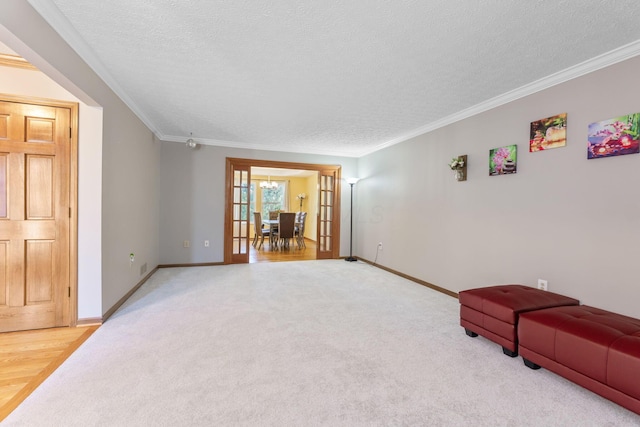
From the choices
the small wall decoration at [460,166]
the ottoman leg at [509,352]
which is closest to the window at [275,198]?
the small wall decoration at [460,166]

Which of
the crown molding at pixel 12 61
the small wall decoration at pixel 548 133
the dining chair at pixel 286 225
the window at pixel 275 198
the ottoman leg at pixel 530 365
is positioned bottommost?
the ottoman leg at pixel 530 365

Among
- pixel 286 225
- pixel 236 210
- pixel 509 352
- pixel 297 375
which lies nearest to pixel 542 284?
pixel 509 352

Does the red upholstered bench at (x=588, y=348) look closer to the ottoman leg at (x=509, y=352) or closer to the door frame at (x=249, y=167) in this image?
the ottoman leg at (x=509, y=352)

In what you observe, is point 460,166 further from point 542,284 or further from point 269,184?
point 269,184

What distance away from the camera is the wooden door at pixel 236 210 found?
5.43m

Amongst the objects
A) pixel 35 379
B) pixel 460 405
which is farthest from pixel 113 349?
pixel 460 405

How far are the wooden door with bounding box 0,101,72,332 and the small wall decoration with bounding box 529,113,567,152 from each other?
4.40 m

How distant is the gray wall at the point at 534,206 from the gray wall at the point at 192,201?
3404 millimetres

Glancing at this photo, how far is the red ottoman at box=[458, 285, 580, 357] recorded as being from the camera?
84.9 inches

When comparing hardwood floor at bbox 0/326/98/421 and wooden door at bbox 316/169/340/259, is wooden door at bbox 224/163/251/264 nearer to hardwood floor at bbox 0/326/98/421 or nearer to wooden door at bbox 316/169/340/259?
wooden door at bbox 316/169/340/259

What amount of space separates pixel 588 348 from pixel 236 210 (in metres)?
5.19

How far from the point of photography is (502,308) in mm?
2207

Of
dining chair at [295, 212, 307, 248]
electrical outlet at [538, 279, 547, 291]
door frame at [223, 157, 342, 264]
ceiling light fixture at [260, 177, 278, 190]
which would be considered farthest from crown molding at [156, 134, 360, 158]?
electrical outlet at [538, 279, 547, 291]

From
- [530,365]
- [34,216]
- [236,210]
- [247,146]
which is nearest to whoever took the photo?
[530,365]
